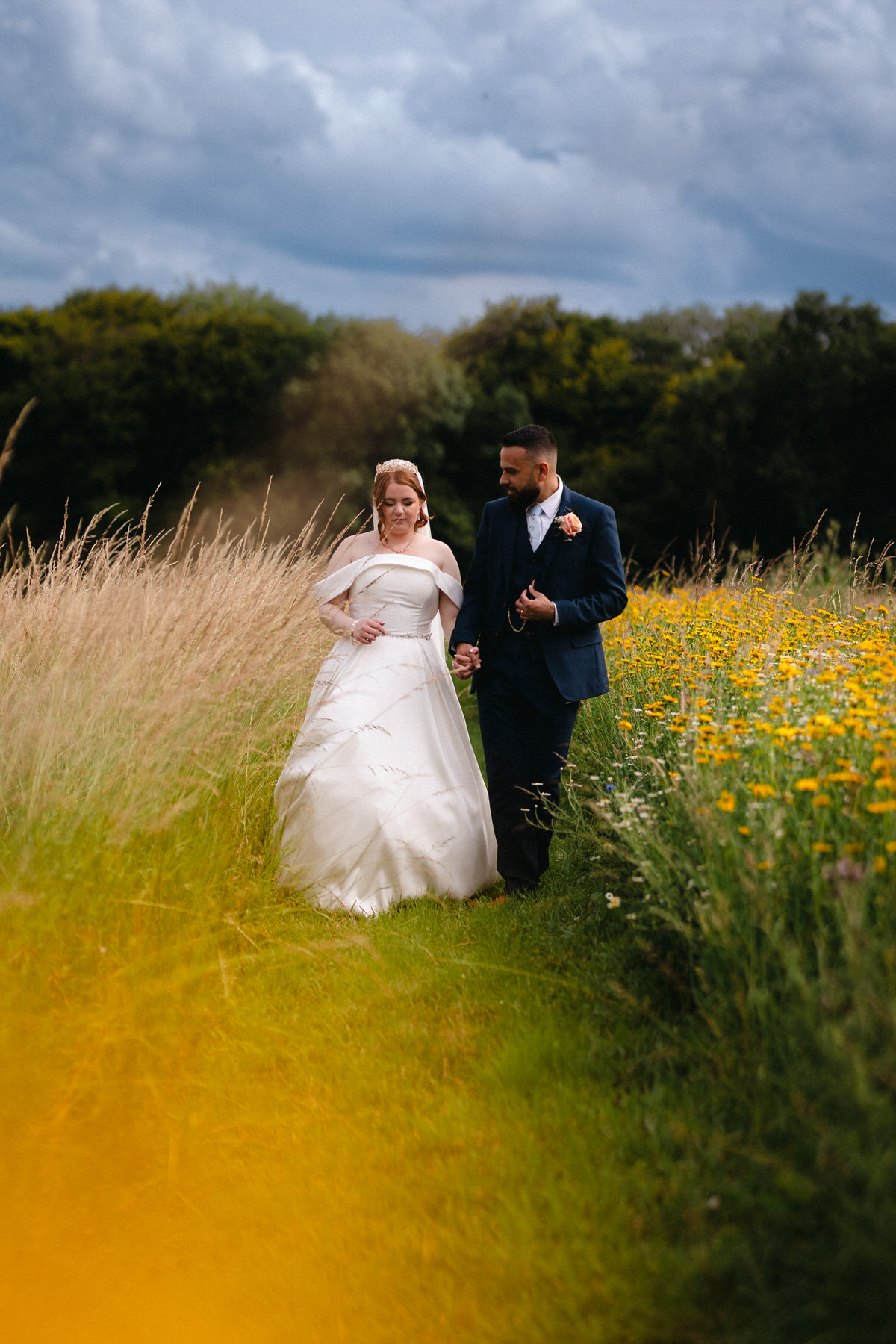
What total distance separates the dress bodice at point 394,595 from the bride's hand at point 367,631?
0.09m

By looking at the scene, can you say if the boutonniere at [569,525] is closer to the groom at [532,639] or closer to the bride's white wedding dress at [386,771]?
the groom at [532,639]

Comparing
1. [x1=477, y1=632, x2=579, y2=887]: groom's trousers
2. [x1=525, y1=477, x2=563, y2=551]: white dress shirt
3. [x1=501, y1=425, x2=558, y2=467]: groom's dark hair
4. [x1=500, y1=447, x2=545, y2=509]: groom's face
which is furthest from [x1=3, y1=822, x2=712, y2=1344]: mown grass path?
[x1=501, y1=425, x2=558, y2=467]: groom's dark hair

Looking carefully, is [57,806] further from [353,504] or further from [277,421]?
[277,421]

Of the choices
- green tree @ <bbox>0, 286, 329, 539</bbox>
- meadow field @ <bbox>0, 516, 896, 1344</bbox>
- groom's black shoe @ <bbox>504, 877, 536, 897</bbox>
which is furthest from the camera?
green tree @ <bbox>0, 286, 329, 539</bbox>

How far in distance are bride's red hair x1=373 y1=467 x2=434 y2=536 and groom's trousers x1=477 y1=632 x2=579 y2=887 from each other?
37.5 inches

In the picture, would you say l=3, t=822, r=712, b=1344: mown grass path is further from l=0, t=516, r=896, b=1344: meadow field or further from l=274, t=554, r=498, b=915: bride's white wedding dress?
l=274, t=554, r=498, b=915: bride's white wedding dress

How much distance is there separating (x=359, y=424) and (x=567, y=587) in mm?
21879

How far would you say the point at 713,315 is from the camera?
44219 mm

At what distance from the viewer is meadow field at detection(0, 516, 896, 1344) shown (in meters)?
1.96

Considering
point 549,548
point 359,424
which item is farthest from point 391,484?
point 359,424

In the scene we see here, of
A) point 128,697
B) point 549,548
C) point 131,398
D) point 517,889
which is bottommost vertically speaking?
point 517,889

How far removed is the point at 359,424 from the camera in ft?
82.9

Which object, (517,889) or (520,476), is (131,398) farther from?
(517,889)

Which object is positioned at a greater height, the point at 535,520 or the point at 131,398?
the point at 131,398
